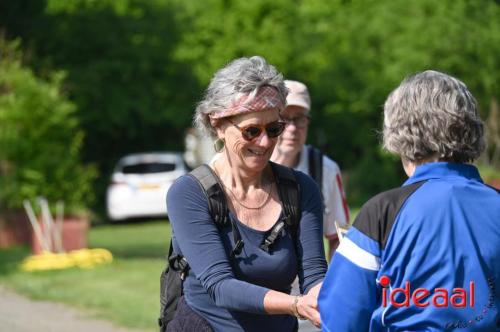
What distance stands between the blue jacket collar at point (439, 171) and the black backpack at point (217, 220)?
2.86 feet

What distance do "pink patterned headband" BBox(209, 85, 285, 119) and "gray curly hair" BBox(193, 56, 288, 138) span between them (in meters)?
0.01

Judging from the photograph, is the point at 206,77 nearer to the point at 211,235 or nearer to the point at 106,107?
the point at 106,107

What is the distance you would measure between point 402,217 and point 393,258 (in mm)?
116

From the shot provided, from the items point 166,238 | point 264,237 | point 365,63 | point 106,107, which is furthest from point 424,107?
point 365,63

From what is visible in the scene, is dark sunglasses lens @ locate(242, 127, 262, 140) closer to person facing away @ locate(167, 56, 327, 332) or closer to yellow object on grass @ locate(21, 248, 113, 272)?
person facing away @ locate(167, 56, 327, 332)

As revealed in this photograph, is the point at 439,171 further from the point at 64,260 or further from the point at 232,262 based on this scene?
the point at 64,260

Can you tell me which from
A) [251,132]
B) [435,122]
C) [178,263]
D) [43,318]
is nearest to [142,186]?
[43,318]

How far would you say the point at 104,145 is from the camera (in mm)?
32812

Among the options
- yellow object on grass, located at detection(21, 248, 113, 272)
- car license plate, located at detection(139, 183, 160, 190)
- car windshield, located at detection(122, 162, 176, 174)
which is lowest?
car license plate, located at detection(139, 183, 160, 190)

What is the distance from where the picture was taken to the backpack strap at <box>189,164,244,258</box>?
3.85 meters

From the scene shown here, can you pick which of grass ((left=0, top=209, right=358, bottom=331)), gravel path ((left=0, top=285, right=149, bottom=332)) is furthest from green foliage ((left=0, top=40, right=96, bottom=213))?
gravel path ((left=0, top=285, right=149, bottom=332))

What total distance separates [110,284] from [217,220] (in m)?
9.44

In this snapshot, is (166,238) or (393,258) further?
(166,238)

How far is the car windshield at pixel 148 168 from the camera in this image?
1059 inches
